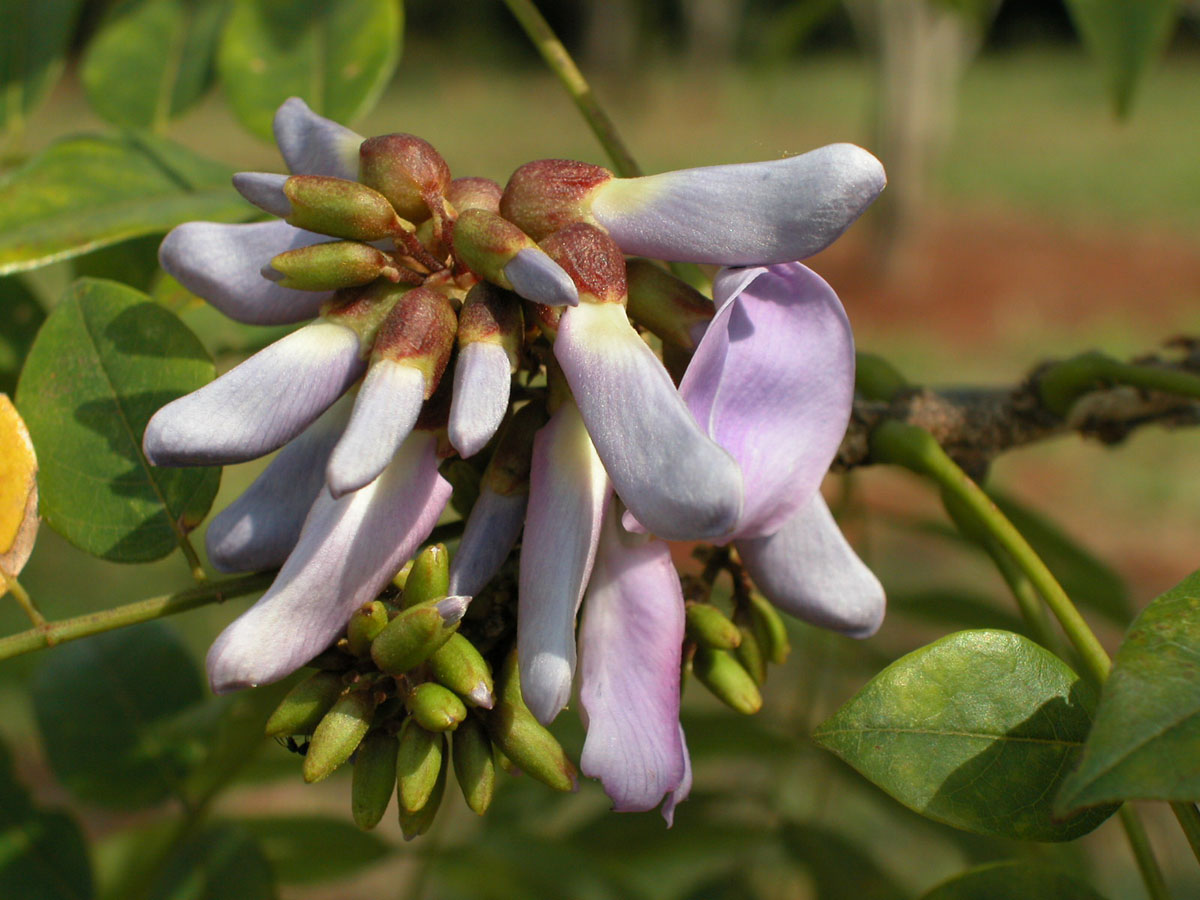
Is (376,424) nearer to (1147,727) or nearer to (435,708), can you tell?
(435,708)

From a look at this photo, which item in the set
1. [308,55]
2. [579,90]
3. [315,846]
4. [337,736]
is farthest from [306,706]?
[308,55]

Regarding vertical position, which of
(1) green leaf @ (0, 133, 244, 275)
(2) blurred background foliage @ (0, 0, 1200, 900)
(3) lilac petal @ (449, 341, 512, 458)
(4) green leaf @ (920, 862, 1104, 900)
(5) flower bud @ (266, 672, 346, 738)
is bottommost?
(2) blurred background foliage @ (0, 0, 1200, 900)

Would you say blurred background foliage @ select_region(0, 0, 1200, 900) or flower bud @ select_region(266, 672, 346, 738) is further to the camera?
blurred background foliage @ select_region(0, 0, 1200, 900)

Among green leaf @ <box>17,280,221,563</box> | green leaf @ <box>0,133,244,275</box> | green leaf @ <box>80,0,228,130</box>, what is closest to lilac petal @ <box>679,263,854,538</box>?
green leaf @ <box>17,280,221,563</box>

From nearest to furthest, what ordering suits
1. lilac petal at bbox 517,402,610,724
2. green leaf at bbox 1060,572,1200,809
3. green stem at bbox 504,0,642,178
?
1. green leaf at bbox 1060,572,1200,809
2. lilac petal at bbox 517,402,610,724
3. green stem at bbox 504,0,642,178

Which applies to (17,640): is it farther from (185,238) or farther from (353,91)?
(353,91)

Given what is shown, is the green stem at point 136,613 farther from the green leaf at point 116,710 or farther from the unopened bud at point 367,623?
the green leaf at point 116,710

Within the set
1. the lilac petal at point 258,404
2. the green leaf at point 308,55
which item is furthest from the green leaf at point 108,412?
the green leaf at point 308,55

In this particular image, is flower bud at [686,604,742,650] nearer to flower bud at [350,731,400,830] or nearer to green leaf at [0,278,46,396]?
flower bud at [350,731,400,830]
